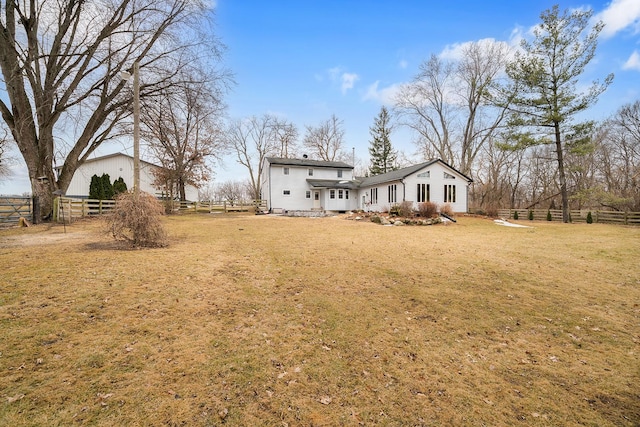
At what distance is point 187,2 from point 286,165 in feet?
57.3

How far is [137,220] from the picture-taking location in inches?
317

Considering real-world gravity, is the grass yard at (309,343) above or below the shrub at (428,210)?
below

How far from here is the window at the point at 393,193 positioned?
78.5 ft

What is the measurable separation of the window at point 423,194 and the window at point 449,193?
190 centimetres

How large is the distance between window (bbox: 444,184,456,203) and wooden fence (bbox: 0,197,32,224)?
1133 inches

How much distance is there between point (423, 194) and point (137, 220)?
846 inches

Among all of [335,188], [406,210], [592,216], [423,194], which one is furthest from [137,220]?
[592,216]

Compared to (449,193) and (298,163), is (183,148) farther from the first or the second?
(449,193)

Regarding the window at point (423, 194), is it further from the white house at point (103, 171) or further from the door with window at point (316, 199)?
the white house at point (103, 171)

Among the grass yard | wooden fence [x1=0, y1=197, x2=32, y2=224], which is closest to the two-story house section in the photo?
wooden fence [x1=0, y1=197, x2=32, y2=224]

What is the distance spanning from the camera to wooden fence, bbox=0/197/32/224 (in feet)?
43.2

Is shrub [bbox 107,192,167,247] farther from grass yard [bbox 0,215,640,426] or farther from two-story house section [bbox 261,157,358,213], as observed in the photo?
two-story house section [bbox 261,157,358,213]

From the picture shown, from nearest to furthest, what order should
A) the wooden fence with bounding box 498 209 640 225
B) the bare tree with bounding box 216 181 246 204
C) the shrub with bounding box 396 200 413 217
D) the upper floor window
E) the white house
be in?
the shrub with bounding box 396 200 413 217 → the wooden fence with bounding box 498 209 640 225 → the upper floor window → the white house → the bare tree with bounding box 216 181 246 204

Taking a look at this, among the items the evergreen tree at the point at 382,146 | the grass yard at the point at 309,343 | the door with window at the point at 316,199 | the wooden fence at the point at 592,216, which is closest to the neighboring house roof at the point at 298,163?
the door with window at the point at 316,199
